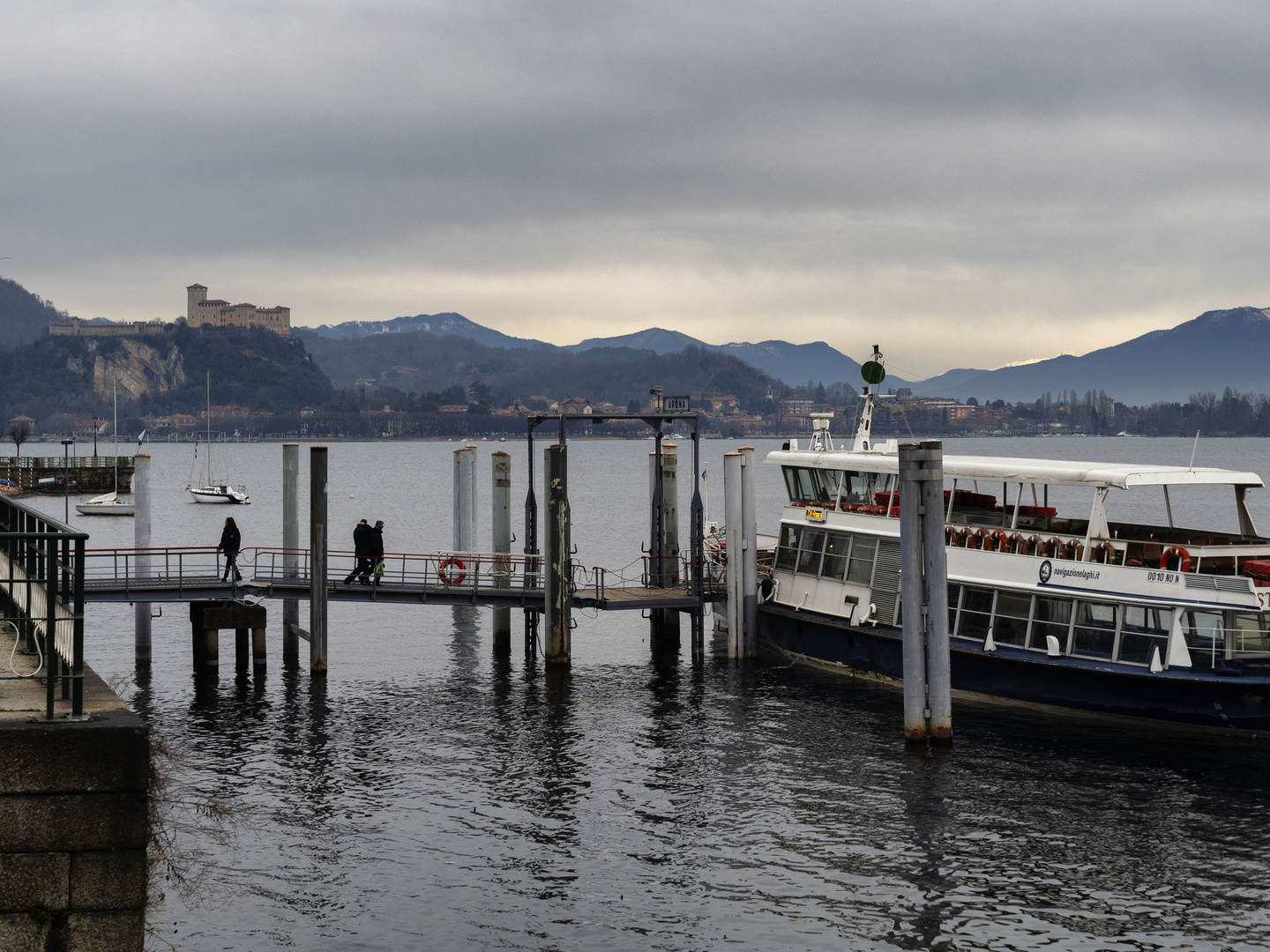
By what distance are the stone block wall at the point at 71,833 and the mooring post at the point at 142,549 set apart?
82.7 ft

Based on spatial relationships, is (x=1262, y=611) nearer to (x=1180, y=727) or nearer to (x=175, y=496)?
(x=1180, y=727)

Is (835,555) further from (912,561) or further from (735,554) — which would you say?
(912,561)

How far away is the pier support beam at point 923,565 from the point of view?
22.6m

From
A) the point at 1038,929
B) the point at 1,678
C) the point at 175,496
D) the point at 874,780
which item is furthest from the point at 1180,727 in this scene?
the point at 175,496

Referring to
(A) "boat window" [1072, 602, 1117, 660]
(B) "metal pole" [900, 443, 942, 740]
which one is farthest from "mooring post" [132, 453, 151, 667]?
(A) "boat window" [1072, 602, 1117, 660]

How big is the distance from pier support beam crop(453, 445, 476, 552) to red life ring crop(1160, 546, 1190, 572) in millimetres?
21350

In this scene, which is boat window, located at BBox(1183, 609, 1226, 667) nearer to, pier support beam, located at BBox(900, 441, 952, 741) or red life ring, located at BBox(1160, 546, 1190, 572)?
red life ring, located at BBox(1160, 546, 1190, 572)

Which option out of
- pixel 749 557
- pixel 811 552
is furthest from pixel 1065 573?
pixel 749 557

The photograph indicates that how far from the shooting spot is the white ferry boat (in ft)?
79.8

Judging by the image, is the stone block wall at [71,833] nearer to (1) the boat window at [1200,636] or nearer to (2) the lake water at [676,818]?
(2) the lake water at [676,818]

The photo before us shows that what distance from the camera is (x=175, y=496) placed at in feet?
445

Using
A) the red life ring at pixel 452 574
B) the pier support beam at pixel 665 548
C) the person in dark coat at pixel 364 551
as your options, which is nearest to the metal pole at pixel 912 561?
the pier support beam at pixel 665 548

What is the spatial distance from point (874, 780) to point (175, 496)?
12497cm

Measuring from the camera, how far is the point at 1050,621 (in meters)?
26.5
